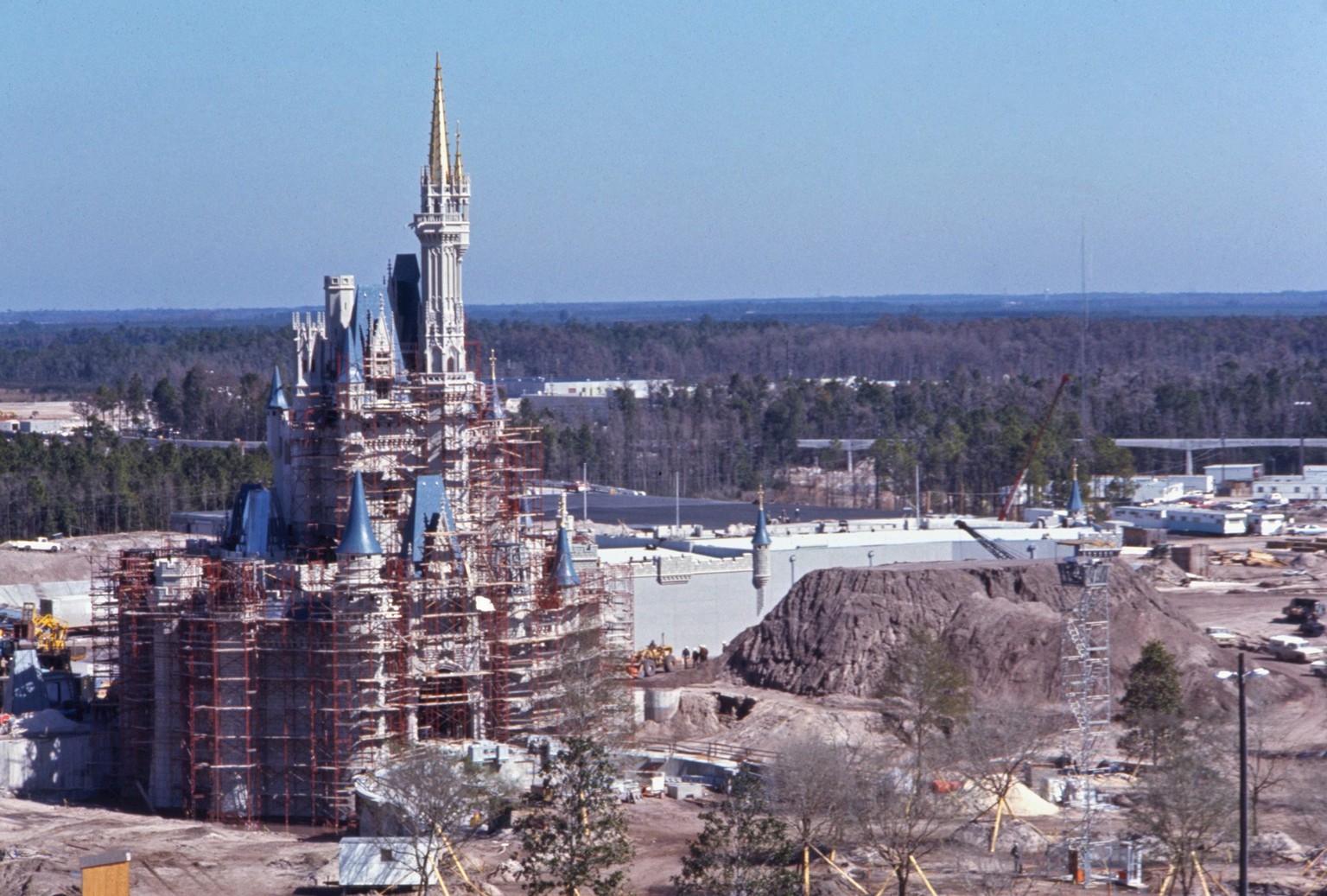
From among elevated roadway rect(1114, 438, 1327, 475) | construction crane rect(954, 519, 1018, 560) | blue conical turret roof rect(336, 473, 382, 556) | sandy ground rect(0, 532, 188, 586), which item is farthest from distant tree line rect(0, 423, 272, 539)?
elevated roadway rect(1114, 438, 1327, 475)

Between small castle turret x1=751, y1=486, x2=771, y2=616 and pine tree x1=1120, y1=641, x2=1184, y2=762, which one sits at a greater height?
small castle turret x1=751, y1=486, x2=771, y2=616

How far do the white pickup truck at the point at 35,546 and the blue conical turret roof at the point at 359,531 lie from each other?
46.0 metres

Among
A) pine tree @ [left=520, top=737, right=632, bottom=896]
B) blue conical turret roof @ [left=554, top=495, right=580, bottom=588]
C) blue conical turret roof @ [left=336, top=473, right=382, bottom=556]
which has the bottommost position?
pine tree @ [left=520, top=737, right=632, bottom=896]

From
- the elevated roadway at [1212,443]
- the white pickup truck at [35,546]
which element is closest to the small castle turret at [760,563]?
the white pickup truck at [35,546]

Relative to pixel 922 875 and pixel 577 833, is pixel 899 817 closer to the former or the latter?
pixel 922 875

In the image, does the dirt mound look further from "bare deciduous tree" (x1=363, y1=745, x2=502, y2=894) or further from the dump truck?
"bare deciduous tree" (x1=363, y1=745, x2=502, y2=894)

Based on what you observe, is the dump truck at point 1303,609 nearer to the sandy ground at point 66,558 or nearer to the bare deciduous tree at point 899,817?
the bare deciduous tree at point 899,817

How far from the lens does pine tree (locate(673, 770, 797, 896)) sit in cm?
3659

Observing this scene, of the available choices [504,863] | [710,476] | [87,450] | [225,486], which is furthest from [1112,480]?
[504,863]

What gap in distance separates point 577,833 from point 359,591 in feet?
45.0

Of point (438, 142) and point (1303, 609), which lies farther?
point (1303, 609)

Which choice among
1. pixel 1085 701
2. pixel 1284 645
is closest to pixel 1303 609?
pixel 1284 645

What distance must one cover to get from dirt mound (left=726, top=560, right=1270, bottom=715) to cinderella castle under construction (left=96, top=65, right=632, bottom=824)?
882 cm

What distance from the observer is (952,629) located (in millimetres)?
64562
